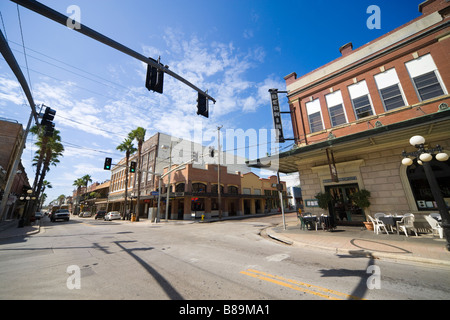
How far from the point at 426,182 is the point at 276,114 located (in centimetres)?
951

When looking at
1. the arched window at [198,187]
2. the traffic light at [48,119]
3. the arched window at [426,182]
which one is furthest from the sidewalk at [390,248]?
the arched window at [198,187]

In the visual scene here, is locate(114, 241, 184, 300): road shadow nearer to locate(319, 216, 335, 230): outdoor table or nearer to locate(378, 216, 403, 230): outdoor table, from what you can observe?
locate(319, 216, 335, 230): outdoor table

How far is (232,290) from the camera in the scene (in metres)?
3.67

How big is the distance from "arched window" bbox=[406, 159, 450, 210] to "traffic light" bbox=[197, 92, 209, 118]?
38.8ft

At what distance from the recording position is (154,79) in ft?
19.8

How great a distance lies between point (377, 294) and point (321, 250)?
12.9ft

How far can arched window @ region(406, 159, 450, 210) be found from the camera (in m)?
9.15

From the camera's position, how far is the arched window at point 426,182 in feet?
30.0

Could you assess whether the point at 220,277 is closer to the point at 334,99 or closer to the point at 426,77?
the point at 334,99

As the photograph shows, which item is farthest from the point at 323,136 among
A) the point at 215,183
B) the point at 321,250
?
the point at 215,183

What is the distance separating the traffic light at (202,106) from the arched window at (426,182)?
38.8 feet

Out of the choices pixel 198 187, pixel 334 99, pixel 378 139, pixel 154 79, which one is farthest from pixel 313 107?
pixel 198 187
